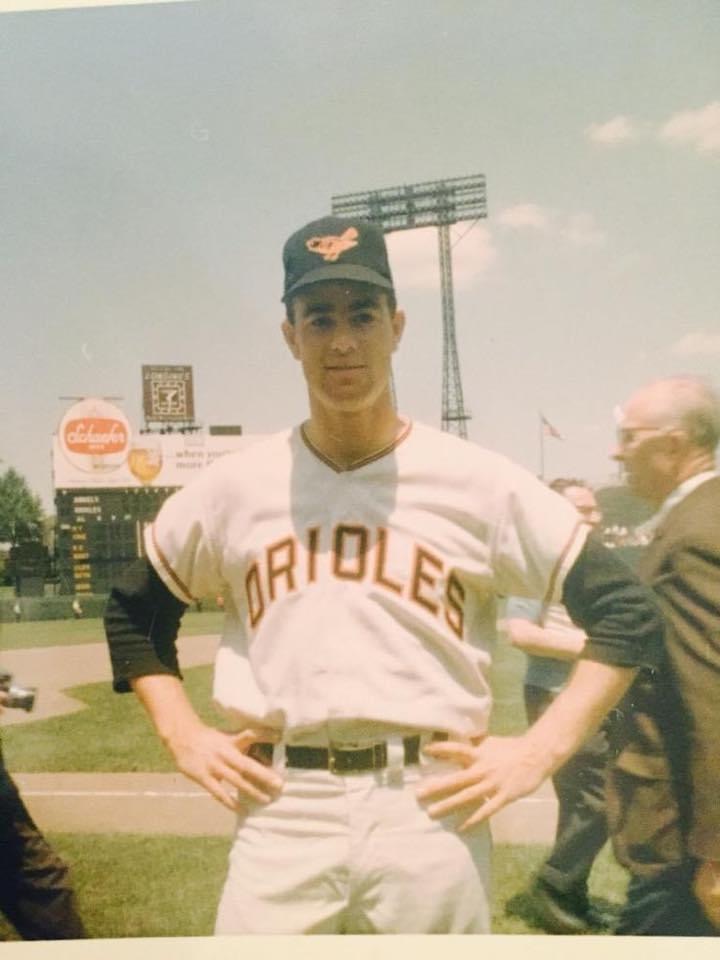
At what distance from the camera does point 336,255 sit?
115cm

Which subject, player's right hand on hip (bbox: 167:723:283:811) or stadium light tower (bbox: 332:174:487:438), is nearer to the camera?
player's right hand on hip (bbox: 167:723:283:811)

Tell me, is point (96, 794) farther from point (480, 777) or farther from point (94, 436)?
point (480, 777)

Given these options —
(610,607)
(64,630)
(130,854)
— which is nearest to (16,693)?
(64,630)

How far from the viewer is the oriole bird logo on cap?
115 cm

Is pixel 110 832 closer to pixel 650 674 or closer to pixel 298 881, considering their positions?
pixel 298 881

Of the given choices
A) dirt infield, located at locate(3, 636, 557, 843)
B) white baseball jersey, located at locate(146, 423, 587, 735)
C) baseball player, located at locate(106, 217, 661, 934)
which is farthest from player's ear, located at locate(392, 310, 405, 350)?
dirt infield, located at locate(3, 636, 557, 843)

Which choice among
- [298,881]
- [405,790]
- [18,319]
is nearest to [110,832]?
[298,881]

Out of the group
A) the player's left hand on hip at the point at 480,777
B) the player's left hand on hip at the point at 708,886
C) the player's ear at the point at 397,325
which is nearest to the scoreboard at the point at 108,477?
the player's ear at the point at 397,325

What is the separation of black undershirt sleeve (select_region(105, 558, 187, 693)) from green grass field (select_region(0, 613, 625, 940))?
0.22m

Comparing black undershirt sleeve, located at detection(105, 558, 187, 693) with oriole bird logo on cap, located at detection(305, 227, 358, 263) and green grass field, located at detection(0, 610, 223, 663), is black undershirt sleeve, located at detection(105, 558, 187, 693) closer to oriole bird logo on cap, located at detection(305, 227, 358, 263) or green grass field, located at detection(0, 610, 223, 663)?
green grass field, located at detection(0, 610, 223, 663)

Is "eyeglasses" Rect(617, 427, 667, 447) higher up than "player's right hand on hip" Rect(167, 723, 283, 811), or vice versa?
"eyeglasses" Rect(617, 427, 667, 447)

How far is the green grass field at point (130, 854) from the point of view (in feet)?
4.80

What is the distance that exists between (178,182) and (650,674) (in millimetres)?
1192

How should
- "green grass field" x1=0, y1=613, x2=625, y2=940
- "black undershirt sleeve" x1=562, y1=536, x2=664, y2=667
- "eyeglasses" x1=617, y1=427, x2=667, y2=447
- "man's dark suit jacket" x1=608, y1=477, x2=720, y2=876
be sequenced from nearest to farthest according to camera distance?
"black undershirt sleeve" x1=562, y1=536, x2=664, y2=667, "man's dark suit jacket" x1=608, y1=477, x2=720, y2=876, "eyeglasses" x1=617, y1=427, x2=667, y2=447, "green grass field" x1=0, y1=613, x2=625, y2=940
